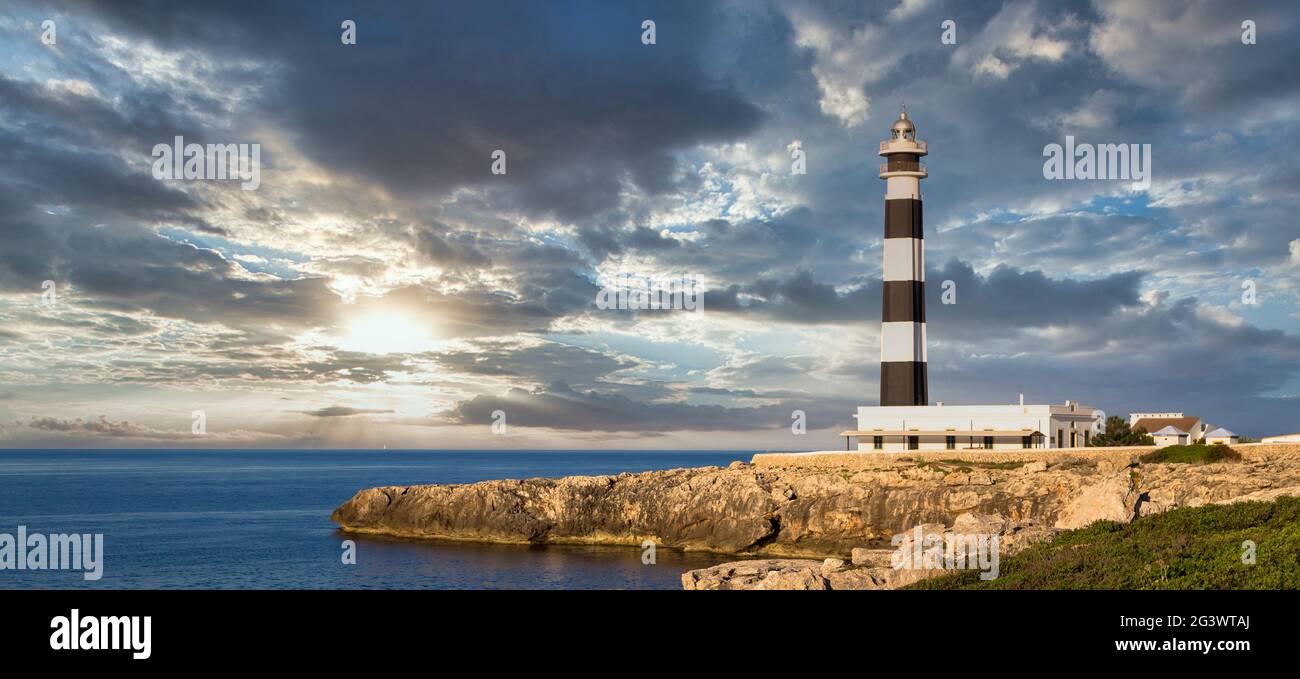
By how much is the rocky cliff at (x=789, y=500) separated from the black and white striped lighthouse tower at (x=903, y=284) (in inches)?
284

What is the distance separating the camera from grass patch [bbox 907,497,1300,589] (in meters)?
16.7

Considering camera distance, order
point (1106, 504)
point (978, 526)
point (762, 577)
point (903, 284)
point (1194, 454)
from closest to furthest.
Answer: point (762, 577), point (978, 526), point (1106, 504), point (1194, 454), point (903, 284)

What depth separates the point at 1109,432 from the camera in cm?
7906

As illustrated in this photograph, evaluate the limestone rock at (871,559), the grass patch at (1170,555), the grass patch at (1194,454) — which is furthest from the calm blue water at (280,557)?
the grass patch at (1194,454)

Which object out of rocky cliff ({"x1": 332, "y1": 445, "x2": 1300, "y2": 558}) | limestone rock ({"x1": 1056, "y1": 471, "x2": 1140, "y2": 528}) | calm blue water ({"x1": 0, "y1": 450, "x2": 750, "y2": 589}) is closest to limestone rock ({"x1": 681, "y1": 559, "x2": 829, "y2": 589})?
limestone rock ({"x1": 1056, "y1": 471, "x2": 1140, "y2": 528})

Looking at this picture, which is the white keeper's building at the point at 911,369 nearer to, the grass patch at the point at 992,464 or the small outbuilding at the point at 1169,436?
the grass patch at the point at 992,464

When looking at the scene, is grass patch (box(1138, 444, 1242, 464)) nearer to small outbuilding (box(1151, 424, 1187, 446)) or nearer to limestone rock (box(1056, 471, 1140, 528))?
small outbuilding (box(1151, 424, 1187, 446))

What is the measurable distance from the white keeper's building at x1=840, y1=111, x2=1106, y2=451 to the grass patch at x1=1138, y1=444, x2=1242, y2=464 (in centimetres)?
900

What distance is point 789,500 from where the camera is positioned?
183 feet

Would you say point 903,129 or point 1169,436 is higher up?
point 903,129

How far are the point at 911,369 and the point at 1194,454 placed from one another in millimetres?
19335

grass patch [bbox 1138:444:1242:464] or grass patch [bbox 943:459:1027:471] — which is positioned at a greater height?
grass patch [bbox 1138:444:1242:464]

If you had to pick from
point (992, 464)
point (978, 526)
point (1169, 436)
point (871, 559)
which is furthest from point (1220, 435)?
point (871, 559)

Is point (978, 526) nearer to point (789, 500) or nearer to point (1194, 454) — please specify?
point (789, 500)
